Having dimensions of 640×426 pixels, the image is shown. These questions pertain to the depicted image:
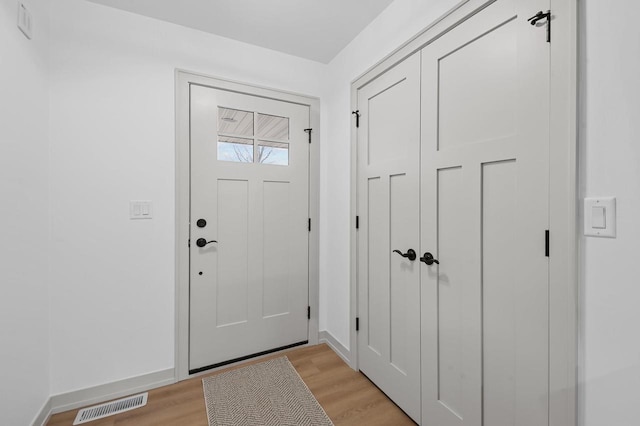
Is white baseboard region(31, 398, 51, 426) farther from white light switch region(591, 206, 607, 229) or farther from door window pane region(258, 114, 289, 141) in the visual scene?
white light switch region(591, 206, 607, 229)

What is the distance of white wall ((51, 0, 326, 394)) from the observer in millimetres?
1710

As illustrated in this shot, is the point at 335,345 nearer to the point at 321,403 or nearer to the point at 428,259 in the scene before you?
the point at 321,403

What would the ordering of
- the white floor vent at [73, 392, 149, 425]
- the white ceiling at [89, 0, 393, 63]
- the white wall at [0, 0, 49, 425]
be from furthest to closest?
the white ceiling at [89, 0, 393, 63] → the white floor vent at [73, 392, 149, 425] → the white wall at [0, 0, 49, 425]

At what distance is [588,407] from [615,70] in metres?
1.11

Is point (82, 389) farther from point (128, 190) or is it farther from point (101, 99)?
point (101, 99)

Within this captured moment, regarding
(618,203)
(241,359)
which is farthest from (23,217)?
(618,203)

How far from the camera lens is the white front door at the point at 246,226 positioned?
6.86 ft

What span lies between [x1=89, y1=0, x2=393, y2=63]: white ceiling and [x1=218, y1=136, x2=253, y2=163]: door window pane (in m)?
0.83

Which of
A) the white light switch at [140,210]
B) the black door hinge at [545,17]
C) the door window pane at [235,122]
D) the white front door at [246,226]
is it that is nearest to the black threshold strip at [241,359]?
the white front door at [246,226]

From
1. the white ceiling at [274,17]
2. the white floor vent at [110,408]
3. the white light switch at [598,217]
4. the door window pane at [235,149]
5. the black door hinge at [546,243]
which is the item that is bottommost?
the white floor vent at [110,408]

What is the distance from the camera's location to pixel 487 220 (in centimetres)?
122

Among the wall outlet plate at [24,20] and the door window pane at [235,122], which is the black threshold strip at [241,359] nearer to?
the door window pane at [235,122]

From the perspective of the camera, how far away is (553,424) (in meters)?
0.99

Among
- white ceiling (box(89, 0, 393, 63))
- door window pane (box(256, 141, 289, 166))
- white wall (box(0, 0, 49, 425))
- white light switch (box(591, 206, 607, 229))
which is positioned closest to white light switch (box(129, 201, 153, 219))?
white wall (box(0, 0, 49, 425))
